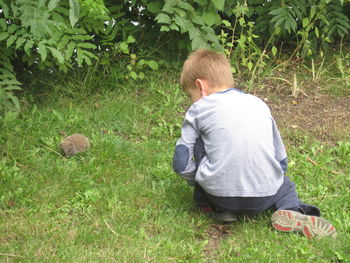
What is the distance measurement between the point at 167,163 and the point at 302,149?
3.76ft

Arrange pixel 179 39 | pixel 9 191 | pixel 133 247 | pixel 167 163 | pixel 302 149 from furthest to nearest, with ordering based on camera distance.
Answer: pixel 179 39 → pixel 302 149 → pixel 167 163 → pixel 9 191 → pixel 133 247

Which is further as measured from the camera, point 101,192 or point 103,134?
point 103,134

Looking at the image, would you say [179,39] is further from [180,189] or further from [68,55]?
[180,189]

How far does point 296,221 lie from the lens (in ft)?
11.6

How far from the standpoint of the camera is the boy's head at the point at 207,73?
144 inches

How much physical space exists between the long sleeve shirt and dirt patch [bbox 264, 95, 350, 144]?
154 centimetres

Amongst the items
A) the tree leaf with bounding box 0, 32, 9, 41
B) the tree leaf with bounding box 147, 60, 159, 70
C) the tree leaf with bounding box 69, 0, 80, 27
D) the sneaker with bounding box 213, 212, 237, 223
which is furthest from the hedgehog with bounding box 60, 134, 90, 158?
the tree leaf with bounding box 147, 60, 159, 70

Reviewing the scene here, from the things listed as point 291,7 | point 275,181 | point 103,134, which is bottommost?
point 103,134

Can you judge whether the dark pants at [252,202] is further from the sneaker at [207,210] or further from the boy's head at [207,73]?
the boy's head at [207,73]

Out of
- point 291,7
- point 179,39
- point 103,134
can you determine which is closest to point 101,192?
point 103,134

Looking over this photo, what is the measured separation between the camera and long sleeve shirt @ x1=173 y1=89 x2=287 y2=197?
11.2ft

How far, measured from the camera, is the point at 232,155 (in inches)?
134

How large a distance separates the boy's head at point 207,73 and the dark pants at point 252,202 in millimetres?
344

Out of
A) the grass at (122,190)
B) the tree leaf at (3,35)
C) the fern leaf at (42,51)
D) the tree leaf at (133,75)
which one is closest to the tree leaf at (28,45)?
the fern leaf at (42,51)
